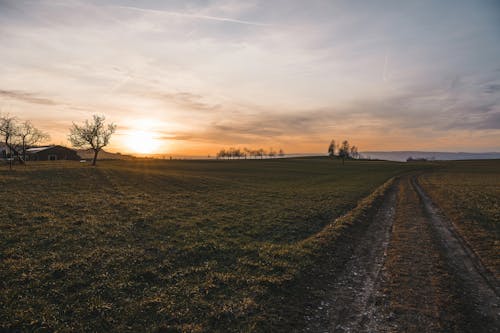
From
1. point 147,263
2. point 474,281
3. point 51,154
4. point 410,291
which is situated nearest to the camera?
point 410,291

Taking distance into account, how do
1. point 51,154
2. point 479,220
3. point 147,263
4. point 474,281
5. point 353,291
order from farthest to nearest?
point 51,154
point 479,220
point 147,263
point 474,281
point 353,291

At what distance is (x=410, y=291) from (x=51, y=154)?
480ft

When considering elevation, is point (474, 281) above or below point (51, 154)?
below

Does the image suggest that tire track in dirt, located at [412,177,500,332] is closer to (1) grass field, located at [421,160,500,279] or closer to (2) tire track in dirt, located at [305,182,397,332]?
(1) grass field, located at [421,160,500,279]

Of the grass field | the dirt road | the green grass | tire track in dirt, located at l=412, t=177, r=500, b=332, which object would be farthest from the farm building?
tire track in dirt, located at l=412, t=177, r=500, b=332

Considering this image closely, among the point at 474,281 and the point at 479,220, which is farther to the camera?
the point at 479,220

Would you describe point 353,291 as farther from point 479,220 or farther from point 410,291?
point 479,220

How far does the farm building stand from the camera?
366 ft

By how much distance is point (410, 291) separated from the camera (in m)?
→ 10.8

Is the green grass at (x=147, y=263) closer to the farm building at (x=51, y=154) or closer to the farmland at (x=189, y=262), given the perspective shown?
the farmland at (x=189, y=262)

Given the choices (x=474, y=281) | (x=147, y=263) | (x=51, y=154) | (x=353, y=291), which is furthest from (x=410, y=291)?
(x=51, y=154)

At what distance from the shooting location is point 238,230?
1984 centimetres

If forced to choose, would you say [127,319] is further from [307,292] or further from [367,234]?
[367,234]

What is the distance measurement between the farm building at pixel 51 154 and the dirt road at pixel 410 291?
5550 inches
